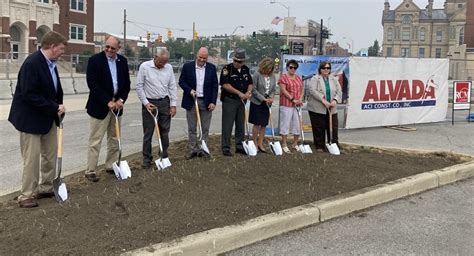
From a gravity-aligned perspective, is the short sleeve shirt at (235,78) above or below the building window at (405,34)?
below

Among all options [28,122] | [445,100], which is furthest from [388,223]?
[445,100]

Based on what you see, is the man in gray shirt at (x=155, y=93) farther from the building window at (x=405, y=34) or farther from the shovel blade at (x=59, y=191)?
the building window at (x=405, y=34)

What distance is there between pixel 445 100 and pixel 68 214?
12.2 m

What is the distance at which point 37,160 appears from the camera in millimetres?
5203

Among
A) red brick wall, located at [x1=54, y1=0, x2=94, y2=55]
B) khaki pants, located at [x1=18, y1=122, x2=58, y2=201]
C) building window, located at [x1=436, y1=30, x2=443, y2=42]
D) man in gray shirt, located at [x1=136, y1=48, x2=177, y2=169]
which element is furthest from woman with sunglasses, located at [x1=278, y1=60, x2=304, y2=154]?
building window, located at [x1=436, y1=30, x2=443, y2=42]

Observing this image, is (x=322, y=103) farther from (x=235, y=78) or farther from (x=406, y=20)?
(x=406, y=20)

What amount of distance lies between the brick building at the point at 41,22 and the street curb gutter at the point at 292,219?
142 feet

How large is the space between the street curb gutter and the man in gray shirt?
8.21ft

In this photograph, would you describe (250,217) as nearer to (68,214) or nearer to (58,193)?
(68,214)

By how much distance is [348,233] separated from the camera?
192 inches

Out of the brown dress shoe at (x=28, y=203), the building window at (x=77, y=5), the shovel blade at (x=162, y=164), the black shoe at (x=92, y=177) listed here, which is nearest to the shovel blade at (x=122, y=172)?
the black shoe at (x=92, y=177)

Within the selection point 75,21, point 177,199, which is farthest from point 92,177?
point 75,21

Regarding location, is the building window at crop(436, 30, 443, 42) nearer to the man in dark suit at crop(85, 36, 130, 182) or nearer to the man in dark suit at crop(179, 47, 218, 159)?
the man in dark suit at crop(179, 47, 218, 159)

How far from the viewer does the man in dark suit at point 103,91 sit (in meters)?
6.16
